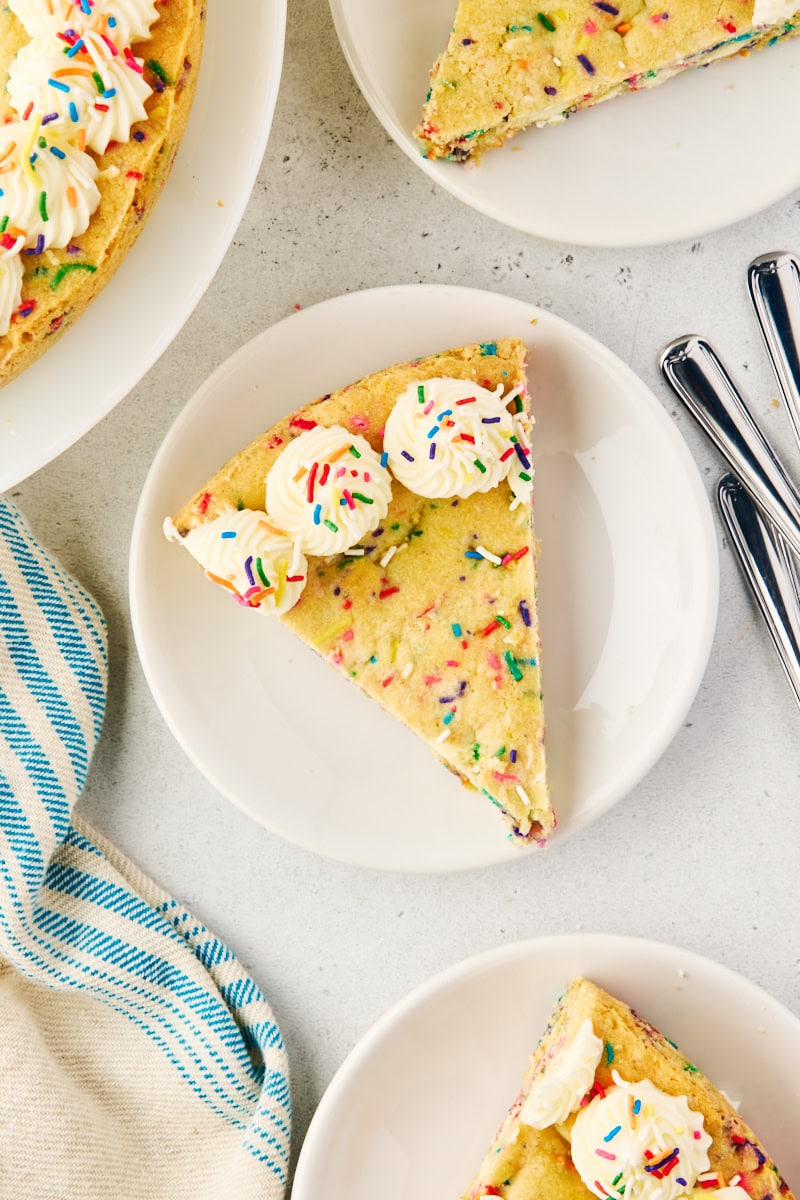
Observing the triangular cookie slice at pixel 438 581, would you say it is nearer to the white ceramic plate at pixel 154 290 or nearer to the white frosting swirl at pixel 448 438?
the white frosting swirl at pixel 448 438

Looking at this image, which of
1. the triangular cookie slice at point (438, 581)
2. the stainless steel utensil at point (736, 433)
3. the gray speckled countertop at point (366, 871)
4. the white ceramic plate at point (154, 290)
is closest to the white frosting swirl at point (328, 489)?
the triangular cookie slice at point (438, 581)

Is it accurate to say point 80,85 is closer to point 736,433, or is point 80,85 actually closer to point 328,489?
point 328,489

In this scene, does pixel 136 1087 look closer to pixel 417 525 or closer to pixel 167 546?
pixel 167 546

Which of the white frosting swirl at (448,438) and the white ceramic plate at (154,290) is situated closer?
the white ceramic plate at (154,290)

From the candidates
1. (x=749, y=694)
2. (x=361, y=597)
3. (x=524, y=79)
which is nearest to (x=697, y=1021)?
(x=749, y=694)

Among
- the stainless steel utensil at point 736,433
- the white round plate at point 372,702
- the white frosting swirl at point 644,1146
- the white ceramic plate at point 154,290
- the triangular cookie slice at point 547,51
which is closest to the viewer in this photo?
the white ceramic plate at point 154,290

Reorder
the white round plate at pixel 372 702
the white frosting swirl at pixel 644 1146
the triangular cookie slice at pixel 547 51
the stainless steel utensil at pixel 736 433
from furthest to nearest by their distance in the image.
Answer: the stainless steel utensil at pixel 736 433, the white round plate at pixel 372 702, the triangular cookie slice at pixel 547 51, the white frosting swirl at pixel 644 1146

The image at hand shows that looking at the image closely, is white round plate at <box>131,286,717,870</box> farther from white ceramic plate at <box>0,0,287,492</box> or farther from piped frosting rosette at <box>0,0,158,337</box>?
piped frosting rosette at <box>0,0,158,337</box>
